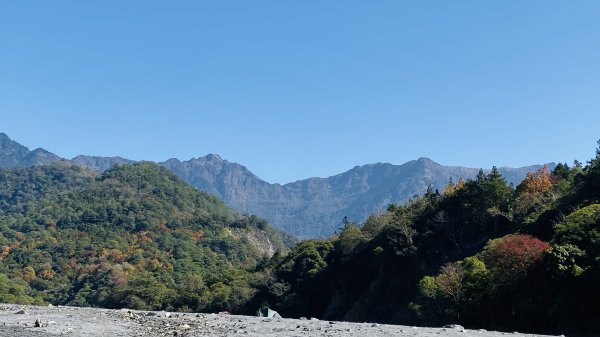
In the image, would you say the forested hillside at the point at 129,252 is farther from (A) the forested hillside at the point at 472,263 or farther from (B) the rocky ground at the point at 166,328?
(B) the rocky ground at the point at 166,328

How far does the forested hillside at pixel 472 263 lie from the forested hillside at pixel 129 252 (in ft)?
49.9

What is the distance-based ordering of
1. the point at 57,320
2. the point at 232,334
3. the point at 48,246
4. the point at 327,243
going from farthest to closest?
the point at 48,246, the point at 327,243, the point at 57,320, the point at 232,334

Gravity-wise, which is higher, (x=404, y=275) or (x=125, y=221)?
(x=125, y=221)

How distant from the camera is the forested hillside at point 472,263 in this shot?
3066cm

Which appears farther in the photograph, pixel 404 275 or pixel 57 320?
pixel 404 275

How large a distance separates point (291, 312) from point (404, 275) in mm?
17943

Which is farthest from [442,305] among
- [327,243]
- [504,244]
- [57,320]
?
[327,243]

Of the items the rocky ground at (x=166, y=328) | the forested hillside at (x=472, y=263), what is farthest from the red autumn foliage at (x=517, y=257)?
the rocky ground at (x=166, y=328)

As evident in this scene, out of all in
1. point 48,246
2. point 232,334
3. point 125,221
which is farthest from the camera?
point 125,221

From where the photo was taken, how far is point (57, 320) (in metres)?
22.6

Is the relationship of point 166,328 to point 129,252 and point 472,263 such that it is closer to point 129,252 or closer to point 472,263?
point 472,263

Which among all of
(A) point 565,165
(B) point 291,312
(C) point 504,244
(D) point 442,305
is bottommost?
(B) point 291,312

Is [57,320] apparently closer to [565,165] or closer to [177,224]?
[565,165]

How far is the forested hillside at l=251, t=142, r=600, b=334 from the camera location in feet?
101
